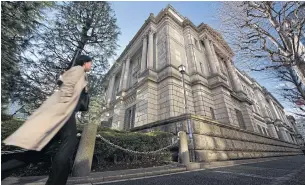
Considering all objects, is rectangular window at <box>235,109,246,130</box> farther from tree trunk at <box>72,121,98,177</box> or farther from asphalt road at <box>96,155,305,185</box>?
tree trunk at <box>72,121,98,177</box>

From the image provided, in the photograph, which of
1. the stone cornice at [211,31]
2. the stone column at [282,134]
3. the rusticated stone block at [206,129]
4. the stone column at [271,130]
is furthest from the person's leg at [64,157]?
the stone column at [282,134]

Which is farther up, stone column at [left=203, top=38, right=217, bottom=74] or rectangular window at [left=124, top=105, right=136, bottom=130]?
stone column at [left=203, top=38, right=217, bottom=74]

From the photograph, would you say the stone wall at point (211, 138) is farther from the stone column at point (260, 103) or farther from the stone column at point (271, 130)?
the stone column at point (260, 103)

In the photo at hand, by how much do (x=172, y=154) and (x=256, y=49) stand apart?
6.02 m

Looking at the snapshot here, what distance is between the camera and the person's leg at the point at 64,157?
1.57 metres

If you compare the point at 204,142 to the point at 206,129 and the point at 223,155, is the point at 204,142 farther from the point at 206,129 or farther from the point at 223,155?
the point at 223,155

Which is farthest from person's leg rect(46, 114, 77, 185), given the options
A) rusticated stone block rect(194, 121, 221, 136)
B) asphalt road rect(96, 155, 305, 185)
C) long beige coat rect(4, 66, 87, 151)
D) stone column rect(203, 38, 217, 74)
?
stone column rect(203, 38, 217, 74)

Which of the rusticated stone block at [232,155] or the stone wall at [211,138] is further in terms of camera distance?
the rusticated stone block at [232,155]

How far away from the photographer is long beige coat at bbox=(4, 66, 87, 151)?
55.7 inches

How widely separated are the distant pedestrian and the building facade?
31.0 feet

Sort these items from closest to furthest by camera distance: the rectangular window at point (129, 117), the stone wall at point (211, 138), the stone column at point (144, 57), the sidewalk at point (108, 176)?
1. the sidewalk at point (108, 176)
2. the stone wall at point (211, 138)
3. the rectangular window at point (129, 117)
4. the stone column at point (144, 57)

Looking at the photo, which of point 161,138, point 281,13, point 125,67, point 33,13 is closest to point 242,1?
point 281,13

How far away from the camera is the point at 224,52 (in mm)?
22484

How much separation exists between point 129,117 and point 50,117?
14108 millimetres
